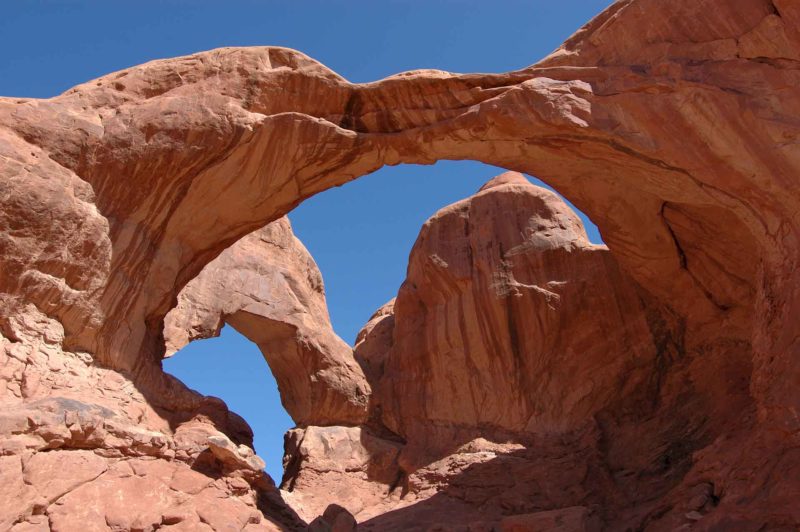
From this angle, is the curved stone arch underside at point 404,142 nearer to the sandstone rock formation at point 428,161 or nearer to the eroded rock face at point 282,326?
the sandstone rock formation at point 428,161

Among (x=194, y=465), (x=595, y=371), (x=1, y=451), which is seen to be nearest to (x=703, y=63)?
(x=595, y=371)

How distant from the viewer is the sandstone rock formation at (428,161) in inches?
433

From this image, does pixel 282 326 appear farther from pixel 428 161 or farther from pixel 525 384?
pixel 428 161

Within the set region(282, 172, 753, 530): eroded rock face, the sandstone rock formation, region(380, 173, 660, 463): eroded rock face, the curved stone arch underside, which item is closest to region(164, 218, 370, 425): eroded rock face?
region(282, 172, 753, 530): eroded rock face

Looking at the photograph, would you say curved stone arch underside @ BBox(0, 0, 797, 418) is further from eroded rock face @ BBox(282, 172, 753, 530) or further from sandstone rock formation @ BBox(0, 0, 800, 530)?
eroded rock face @ BBox(282, 172, 753, 530)

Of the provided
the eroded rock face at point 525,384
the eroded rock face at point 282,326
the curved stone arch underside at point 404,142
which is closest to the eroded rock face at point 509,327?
the eroded rock face at point 525,384

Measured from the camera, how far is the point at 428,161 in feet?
47.5

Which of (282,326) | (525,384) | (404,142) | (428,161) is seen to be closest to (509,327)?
(525,384)

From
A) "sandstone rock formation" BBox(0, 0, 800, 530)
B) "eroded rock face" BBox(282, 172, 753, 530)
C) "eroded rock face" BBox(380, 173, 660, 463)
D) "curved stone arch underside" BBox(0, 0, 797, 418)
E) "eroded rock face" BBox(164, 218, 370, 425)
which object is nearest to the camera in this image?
"sandstone rock formation" BBox(0, 0, 800, 530)

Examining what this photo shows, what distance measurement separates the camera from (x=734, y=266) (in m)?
14.9

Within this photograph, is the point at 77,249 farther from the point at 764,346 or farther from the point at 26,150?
the point at 764,346

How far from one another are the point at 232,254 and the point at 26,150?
7564mm

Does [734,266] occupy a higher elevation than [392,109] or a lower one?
lower

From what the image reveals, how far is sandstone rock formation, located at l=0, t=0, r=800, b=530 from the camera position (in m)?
11.0
